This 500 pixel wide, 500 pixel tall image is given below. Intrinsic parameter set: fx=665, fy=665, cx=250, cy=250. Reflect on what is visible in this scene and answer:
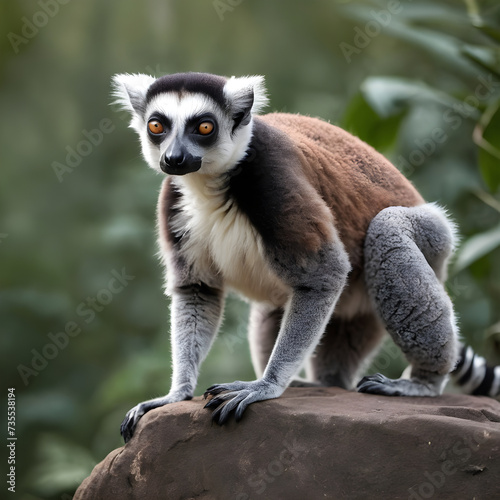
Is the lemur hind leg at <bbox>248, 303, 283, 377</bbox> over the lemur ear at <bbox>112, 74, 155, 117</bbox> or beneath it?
beneath

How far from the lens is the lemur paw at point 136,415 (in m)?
3.57

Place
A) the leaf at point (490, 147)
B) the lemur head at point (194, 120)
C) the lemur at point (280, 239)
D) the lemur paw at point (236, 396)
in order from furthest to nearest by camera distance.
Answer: the leaf at point (490, 147), the lemur at point (280, 239), the lemur head at point (194, 120), the lemur paw at point (236, 396)

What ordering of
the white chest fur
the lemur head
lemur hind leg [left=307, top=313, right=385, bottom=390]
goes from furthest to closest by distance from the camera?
lemur hind leg [left=307, top=313, right=385, bottom=390] < the white chest fur < the lemur head

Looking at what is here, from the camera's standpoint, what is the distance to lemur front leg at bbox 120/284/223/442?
3822 millimetres

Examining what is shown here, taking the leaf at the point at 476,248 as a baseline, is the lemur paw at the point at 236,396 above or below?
below

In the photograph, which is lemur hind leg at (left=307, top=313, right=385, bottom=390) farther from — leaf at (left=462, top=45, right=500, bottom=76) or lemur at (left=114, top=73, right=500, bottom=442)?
leaf at (left=462, top=45, right=500, bottom=76)

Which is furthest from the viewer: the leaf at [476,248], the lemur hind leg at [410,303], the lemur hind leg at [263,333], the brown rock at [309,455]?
the leaf at [476,248]

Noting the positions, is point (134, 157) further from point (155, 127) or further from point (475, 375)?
point (475, 375)

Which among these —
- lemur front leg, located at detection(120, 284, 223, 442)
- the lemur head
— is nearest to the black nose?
the lemur head

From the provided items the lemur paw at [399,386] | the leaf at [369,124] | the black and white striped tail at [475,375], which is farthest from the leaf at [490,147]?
the lemur paw at [399,386]

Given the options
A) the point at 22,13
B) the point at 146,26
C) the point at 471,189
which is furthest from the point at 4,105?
the point at 471,189

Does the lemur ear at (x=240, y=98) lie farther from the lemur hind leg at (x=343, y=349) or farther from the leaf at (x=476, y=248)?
the leaf at (x=476, y=248)

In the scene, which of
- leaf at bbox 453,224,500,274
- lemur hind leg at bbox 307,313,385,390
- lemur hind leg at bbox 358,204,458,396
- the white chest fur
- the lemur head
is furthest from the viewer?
leaf at bbox 453,224,500,274

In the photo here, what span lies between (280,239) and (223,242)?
0.38 meters
